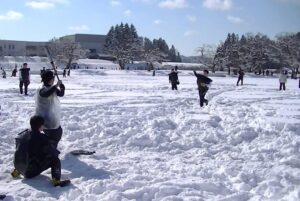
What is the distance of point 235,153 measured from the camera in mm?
7379

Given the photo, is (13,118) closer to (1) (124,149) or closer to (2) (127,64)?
(1) (124,149)

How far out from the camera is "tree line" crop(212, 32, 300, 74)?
79.8 metres

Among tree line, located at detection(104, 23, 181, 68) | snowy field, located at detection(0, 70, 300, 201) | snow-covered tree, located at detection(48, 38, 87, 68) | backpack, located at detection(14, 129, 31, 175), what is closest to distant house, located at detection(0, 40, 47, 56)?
tree line, located at detection(104, 23, 181, 68)

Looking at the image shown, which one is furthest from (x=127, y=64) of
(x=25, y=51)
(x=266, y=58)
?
(x=25, y=51)

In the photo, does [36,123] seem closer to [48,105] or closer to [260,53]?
[48,105]

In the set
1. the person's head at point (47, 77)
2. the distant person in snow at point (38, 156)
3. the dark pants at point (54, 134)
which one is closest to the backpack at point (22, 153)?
the distant person in snow at point (38, 156)

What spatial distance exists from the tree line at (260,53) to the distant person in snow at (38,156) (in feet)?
248

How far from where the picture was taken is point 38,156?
18.3 feet

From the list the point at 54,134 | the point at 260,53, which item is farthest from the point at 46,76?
the point at 260,53

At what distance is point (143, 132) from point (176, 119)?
2.07 m

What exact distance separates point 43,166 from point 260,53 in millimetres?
77440

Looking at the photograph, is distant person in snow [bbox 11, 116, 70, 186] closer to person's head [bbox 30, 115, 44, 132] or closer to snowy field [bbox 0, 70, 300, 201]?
person's head [bbox 30, 115, 44, 132]

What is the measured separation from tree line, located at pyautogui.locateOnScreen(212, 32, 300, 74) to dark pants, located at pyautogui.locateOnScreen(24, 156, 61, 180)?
75657 mm

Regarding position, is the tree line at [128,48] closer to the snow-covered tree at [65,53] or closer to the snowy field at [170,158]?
the snow-covered tree at [65,53]
